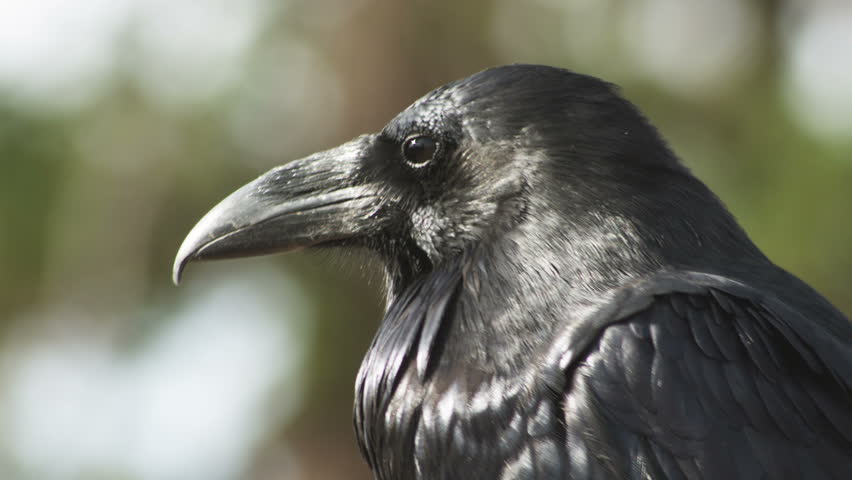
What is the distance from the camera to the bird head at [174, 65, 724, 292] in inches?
115

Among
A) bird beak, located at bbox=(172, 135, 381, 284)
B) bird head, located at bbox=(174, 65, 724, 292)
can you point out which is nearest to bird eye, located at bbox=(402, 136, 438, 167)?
bird head, located at bbox=(174, 65, 724, 292)

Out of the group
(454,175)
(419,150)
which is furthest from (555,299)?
(419,150)

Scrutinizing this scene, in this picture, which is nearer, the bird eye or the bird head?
the bird head

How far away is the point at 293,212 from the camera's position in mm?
3242

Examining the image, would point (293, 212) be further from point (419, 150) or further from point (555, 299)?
point (555, 299)

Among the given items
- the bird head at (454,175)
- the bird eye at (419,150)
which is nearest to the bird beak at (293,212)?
the bird head at (454,175)

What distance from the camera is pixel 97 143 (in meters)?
12.3

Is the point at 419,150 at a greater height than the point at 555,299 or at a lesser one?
greater

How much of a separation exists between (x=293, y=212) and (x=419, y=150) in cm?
42

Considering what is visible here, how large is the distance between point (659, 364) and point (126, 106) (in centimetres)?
1077

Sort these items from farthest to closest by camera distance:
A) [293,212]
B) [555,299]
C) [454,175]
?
[293,212] → [454,175] → [555,299]

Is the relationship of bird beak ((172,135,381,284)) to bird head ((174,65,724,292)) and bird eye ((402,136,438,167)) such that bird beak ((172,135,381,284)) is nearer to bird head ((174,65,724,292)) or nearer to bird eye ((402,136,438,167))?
bird head ((174,65,724,292))

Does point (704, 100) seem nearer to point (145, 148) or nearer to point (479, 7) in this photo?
point (479, 7)

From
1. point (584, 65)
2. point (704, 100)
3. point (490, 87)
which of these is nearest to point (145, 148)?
point (584, 65)
